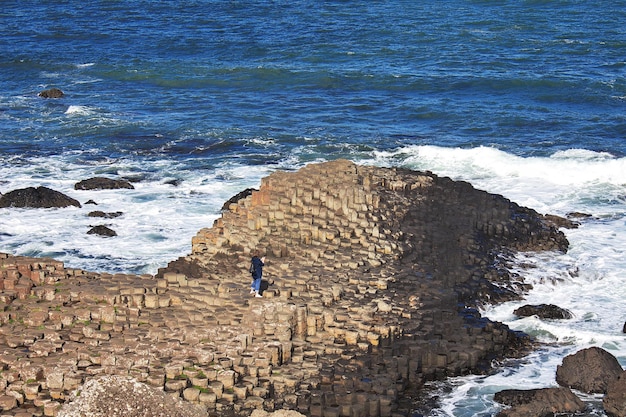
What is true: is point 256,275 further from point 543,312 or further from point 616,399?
point 616,399

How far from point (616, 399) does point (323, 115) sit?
34.8 meters

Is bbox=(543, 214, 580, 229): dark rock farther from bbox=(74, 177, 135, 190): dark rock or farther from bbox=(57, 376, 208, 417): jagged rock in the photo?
bbox=(57, 376, 208, 417): jagged rock

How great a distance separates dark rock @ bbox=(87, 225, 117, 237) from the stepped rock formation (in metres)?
Answer: 6.88

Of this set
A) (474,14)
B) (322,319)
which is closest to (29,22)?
(474,14)

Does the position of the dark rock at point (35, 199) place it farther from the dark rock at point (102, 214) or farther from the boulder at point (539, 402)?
the boulder at point (539, 402)

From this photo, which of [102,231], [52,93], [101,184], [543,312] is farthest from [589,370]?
[52,93]

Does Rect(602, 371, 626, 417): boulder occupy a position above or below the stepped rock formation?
below

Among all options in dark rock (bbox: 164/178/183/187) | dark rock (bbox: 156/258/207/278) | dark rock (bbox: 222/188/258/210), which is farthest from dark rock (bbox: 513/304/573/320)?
dark rock (bbox: 164/178/183/187)

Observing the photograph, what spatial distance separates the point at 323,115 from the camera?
58719 millimetres

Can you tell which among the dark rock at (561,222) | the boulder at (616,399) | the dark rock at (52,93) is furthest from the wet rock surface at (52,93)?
the boulder at (616,399)

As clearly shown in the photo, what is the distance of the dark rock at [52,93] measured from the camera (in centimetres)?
6438

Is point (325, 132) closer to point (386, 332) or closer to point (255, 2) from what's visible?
point (386, 332)

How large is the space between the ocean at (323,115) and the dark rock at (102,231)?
1.08 ft

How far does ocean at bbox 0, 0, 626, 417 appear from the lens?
37.4 metres
